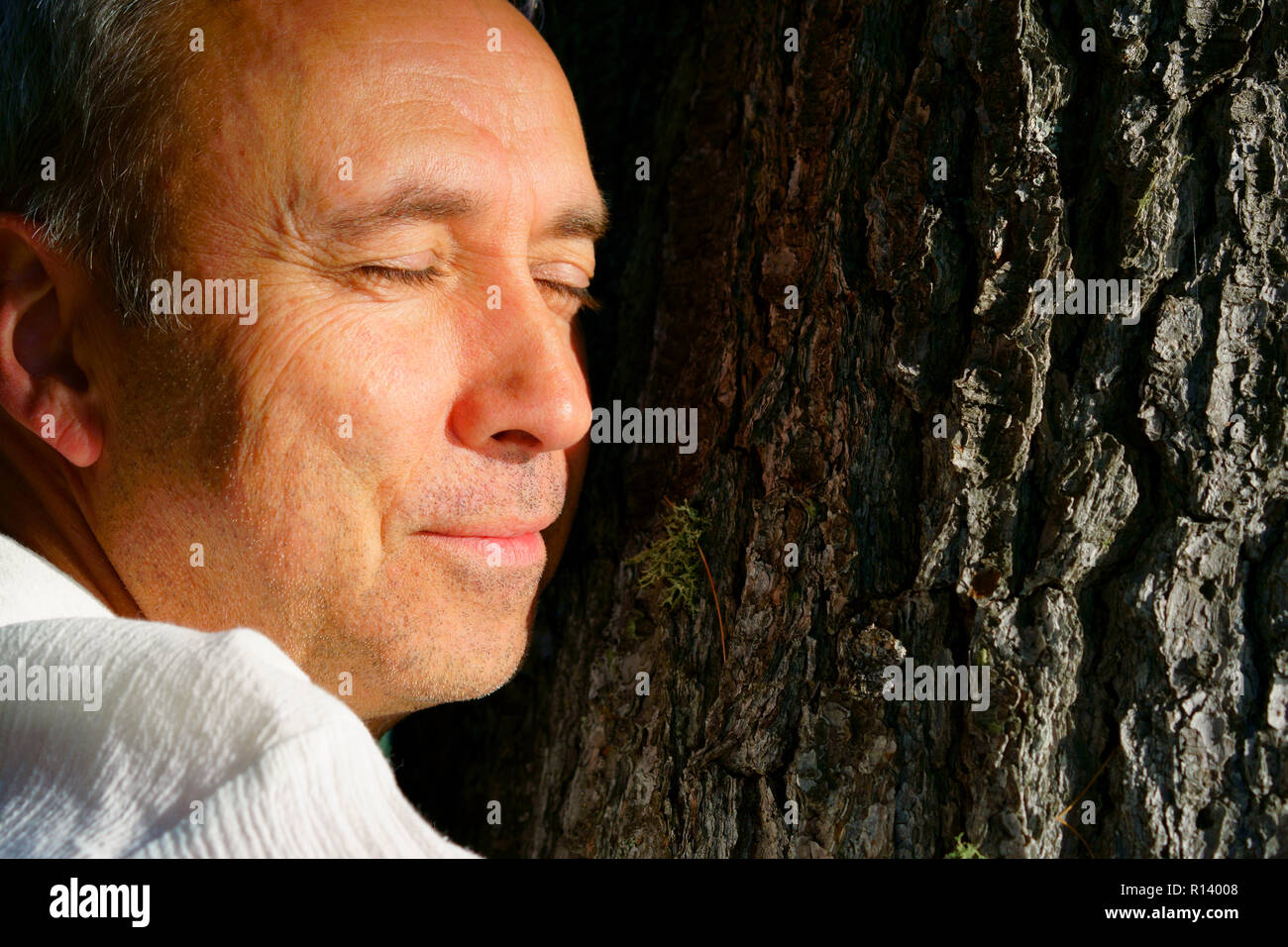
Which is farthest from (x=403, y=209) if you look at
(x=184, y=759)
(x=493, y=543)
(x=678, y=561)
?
(x=184, y=759)

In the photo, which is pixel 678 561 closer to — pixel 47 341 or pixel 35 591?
pixel 35 591

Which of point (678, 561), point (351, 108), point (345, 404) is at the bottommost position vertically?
point (678, 561)

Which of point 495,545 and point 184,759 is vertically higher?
point 495,545

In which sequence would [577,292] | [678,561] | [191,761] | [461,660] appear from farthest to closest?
[577,292], [678,561], [461,660], [191,761]

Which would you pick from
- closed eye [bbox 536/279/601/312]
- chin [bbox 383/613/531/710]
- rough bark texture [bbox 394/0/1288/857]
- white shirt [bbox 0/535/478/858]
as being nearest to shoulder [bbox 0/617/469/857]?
white shirt [bbox 0/535/478/858]

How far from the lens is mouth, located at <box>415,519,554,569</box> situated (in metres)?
1.90

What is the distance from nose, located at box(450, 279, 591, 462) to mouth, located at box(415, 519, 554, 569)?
14 centimetres

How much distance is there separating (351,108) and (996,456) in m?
1.24

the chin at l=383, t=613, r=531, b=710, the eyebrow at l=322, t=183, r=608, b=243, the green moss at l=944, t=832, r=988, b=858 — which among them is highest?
the eyebrow at l=322, t=183, r=608, b=243

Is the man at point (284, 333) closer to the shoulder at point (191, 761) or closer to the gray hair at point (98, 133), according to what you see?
the gray hair at point (98, 133)

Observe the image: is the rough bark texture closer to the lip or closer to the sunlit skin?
the lip

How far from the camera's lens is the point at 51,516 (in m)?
1.99

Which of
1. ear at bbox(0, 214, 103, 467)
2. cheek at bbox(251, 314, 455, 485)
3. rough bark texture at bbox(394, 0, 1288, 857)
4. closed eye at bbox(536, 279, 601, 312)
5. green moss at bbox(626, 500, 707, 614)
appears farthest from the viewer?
closed eye at bbox(536, 279, 601, 312)

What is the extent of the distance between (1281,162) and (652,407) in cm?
120
